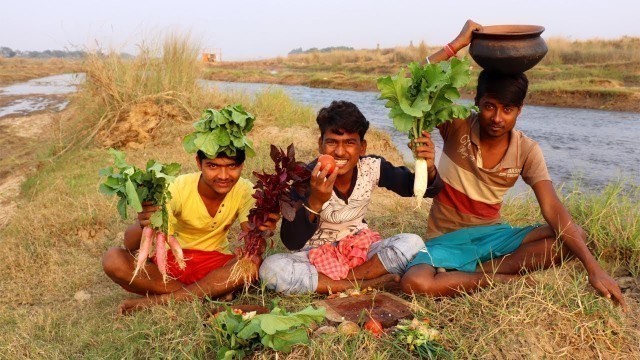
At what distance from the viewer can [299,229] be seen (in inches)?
108

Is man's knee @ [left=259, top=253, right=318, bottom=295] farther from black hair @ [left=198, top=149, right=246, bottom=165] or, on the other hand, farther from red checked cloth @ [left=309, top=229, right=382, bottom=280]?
black hair @ [left=198, top=149, right=246, bottom=165]

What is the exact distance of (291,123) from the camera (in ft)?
27.9

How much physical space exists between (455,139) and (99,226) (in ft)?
10.0

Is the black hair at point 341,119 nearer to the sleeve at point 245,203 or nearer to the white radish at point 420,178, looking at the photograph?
the white radish at point 420,178

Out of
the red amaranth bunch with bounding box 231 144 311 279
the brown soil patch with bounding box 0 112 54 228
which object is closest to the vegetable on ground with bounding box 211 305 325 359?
the red amaranth bunch with bounding box 231 144 311 279

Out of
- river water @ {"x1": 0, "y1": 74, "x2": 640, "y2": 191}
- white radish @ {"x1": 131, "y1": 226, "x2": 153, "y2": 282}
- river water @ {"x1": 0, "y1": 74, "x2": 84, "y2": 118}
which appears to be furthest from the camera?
river water @ {"x1": 0, "y1": 74, "x2": 84, "y2": 118}

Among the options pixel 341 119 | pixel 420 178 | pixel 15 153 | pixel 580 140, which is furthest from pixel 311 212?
pixel 580 140

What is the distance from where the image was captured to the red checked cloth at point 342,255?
3055 millimetres

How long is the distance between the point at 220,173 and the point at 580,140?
9.03 meters

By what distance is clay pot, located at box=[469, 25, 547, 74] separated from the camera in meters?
2.79

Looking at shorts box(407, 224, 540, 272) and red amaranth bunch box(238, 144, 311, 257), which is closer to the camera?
red amaranth bunch box(238, 144, 311, 257)

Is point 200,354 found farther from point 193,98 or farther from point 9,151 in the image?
point 9,151

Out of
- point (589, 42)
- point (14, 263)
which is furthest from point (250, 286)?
point (589, 42)

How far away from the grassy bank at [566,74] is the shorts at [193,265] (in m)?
4.35
